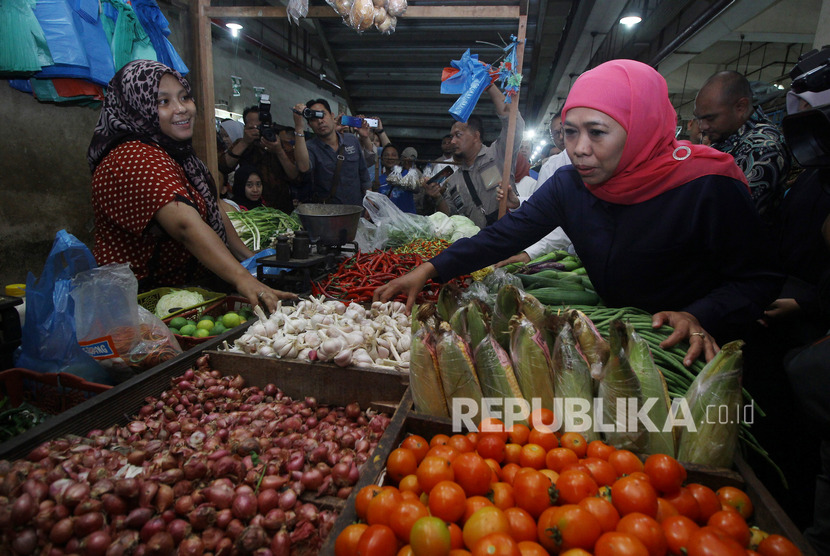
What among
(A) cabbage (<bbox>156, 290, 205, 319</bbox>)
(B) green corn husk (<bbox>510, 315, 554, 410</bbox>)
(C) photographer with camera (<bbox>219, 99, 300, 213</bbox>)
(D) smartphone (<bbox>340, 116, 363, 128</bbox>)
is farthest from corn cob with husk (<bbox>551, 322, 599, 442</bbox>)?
(D) smartphone (<bbox>340, 116, 363, 128</bbox>)

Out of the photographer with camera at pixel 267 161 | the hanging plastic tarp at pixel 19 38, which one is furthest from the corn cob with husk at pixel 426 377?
the photographer with camera at pixel 267 161

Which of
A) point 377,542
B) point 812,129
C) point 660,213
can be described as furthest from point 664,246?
point 377,542

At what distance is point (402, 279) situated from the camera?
2.30m

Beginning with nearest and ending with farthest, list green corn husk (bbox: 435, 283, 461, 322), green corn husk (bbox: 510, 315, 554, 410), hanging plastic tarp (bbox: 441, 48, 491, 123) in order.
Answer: green corn husk (bbox: 510, 315, 554, 410) < green corn husk (bbox: 435, 283, 461, 322) < hanging plastic tarp (bbox: 441, 48, 491, 123)

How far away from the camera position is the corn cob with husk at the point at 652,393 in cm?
121

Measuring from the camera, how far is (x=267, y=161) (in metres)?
5.58

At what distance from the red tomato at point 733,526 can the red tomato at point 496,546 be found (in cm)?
49

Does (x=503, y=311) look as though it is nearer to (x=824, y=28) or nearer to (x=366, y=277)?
(x=366, y=277)

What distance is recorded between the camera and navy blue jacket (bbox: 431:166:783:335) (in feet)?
5.96

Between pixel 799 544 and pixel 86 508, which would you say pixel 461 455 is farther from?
pixel 86 508

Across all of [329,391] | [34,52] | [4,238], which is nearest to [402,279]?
[329,391]

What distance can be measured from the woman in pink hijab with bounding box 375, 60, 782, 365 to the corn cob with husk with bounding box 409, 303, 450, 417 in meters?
0.99

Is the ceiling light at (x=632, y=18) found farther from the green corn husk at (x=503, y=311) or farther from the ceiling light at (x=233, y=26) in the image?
the green corn husk at (x=503, y=311)

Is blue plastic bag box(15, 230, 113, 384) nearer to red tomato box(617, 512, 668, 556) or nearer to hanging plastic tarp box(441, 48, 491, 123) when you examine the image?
red tomato box(617, 512, 668, 556)
